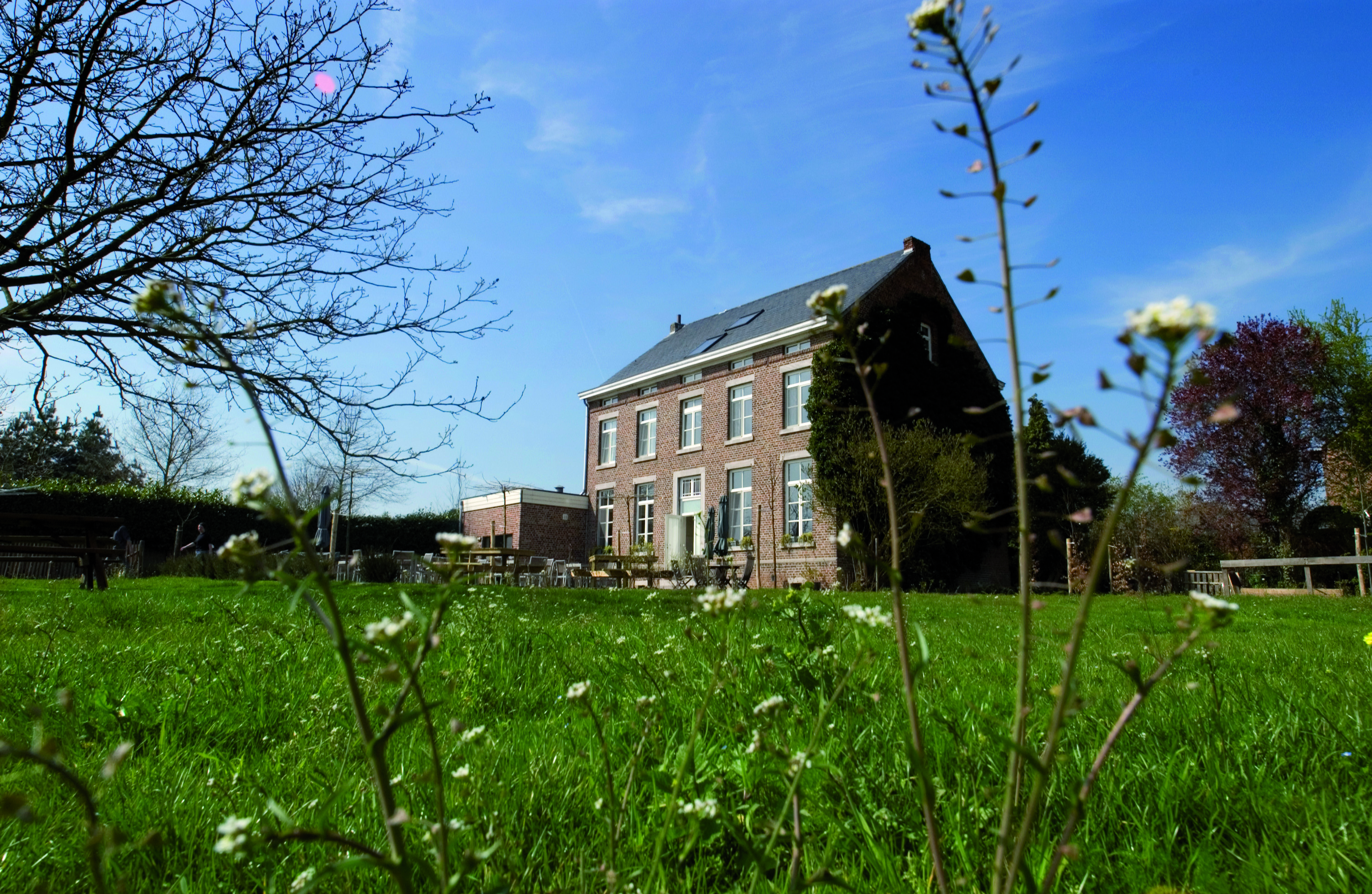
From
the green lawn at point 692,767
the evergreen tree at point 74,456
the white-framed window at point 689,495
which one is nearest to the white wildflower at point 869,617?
the green lawn at point 692,767

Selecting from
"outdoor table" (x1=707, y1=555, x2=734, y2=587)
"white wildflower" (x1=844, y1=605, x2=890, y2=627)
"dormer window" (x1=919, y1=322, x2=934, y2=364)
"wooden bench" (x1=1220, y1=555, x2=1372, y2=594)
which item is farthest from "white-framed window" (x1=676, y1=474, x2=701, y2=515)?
"white wildflower" (x1=844, y1=605, x2=890, y2=627)

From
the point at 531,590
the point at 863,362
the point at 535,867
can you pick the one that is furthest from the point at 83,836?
the point at 531,590

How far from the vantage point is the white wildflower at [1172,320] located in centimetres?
76

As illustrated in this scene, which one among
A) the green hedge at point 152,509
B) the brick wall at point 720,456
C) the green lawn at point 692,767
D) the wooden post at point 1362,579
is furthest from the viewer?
the green hedge at point 152,509

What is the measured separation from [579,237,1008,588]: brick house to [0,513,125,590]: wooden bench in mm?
14922

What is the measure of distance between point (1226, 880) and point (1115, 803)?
383 mm

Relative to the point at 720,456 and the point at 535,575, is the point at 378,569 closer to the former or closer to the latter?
the point at 535,575

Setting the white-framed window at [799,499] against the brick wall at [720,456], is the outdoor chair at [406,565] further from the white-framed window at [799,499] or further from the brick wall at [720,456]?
the white-framed window at [799,499]

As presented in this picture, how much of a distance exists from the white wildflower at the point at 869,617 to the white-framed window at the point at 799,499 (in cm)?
2180

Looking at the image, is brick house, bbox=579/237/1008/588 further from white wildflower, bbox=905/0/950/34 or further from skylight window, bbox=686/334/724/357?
white wildflower, bbox=905/0/950/34

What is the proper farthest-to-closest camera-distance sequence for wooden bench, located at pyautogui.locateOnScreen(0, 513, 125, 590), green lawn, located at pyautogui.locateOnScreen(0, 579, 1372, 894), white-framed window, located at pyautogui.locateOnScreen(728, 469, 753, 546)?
white-framed window, located at pyautogui.locateOnScreen(728, 469, 753, 546)
wooden bench, located at pyautogui.locateOnScreen(0, 513, 125, 590)
green lawn, located at pyautogui.locateOnScreen(0, 579, 1372, 894)

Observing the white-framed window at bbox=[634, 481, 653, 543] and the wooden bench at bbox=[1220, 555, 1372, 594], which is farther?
the white-framed window at bbox=[634, 481, 653, 543]

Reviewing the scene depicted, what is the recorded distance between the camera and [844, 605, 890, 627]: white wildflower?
1.58m

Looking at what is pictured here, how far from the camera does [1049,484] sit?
3.02 ft
